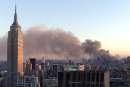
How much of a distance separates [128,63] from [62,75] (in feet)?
251

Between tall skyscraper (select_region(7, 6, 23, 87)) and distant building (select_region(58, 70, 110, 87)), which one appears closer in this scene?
distant building (select_region(58, 70, 110, 87))

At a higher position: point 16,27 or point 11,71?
point 16,27

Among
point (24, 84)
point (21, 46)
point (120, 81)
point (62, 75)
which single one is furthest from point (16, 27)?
point (62, 75)

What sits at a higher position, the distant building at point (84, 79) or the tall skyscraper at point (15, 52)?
the tall skyscraper at point (15, 52)

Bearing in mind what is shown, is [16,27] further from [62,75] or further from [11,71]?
[62,75]

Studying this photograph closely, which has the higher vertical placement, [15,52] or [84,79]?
[15,52]

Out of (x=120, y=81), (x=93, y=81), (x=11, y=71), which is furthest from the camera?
(x=11, y=71)

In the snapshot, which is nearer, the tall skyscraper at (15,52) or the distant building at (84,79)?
the distant building at (84,79)

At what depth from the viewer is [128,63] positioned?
103562 millimetres

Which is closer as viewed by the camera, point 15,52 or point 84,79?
point 84,79

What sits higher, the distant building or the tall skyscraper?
the tall skyscraper

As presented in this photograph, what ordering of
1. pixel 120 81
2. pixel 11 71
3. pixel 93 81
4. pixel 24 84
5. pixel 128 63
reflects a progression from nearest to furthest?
pixel 93 81 < pixel 120 81 < pixel 24 84 < pixel 11 71 < pixel 128 63

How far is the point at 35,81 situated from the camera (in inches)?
2601

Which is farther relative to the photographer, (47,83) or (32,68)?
(32,68)
